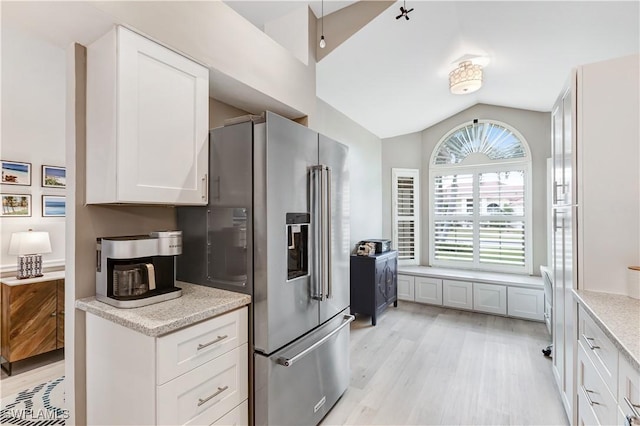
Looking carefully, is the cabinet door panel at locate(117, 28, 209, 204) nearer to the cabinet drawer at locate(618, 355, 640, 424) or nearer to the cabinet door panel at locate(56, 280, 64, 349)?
the cabinet drawer at locate(618, 355, 640, 424)

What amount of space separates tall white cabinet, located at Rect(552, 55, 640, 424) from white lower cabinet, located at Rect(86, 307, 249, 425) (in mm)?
1957

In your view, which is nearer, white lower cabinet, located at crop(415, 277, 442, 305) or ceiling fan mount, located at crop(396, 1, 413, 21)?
ceiling fan mount, located at crop(396, 1, 413, 21)

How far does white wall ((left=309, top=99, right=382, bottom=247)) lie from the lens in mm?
3855

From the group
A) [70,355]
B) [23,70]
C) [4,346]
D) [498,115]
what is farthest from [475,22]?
[4,346]

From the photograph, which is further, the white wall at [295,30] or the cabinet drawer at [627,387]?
the white wall at [295,30]

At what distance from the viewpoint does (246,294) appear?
169 cm

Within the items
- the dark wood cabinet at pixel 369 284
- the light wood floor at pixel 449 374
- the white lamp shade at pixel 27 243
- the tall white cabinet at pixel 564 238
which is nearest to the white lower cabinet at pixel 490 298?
the light wood floor at pixel 449 374

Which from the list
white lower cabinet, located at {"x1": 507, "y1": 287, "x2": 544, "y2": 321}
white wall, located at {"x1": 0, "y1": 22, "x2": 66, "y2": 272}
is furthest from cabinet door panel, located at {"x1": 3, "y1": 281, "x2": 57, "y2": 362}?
white lower cabinet, located at {"x1": 507, "y1": 287, "x2": 544, "y2": 321}

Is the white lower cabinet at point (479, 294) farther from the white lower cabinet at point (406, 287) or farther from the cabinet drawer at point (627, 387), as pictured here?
the cabinet drawer at point (627, 387)

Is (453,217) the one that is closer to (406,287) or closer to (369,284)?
(406,287)

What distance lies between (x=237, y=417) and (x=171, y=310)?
700 mm

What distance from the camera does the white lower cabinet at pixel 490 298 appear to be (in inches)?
163

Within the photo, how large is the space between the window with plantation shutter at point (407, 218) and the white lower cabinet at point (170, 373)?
401 centimetres

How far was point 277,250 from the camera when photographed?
1.69 meters
